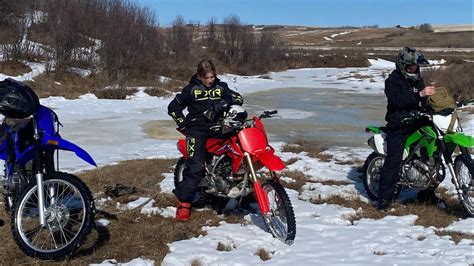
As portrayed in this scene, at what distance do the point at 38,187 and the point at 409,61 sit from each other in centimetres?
395

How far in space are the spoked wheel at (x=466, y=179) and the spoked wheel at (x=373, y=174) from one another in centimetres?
95

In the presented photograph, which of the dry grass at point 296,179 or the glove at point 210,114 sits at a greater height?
the glove at point 210,114

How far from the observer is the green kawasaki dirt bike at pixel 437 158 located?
218 inches

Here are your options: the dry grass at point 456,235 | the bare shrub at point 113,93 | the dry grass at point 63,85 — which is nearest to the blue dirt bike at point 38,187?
the dry grass at point 456,235

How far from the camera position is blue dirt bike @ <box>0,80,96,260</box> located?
13.3 feet

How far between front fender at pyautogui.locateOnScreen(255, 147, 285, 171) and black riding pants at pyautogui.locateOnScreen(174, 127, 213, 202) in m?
0.69

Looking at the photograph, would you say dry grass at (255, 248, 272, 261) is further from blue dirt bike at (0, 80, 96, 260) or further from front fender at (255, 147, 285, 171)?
blue dirt bike at (0, 80, 96, 260)

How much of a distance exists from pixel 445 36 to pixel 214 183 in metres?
94.4

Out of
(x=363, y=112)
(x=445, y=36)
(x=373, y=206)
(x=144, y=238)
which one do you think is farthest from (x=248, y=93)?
(x=445, y=36)

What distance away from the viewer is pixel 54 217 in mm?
4172

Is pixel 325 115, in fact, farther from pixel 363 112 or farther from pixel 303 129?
pixel 303 129

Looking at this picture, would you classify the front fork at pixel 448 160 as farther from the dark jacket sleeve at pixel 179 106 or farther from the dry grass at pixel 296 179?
the dark jacket sleeve at pixel 179 106

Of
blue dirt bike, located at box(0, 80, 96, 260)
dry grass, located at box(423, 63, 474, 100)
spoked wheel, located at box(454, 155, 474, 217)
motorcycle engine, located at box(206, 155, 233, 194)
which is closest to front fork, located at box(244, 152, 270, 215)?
motorcycle engine, located at box(206, 155, 233, 194)

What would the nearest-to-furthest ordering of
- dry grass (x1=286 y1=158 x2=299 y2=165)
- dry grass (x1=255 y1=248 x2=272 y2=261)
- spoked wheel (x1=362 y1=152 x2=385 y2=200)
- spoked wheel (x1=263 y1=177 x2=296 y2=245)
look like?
1. dry grass (x1=255 y1=248 x2=272 y2=261)
2. spoked wheel (x1=263 y1=177 x2=296 y2=245)
3. spoked wheel (x1=362 y1=152 x2=385 y2=200)
4. dry grass (x1=286 y1=158 x2=299 y2=165)
